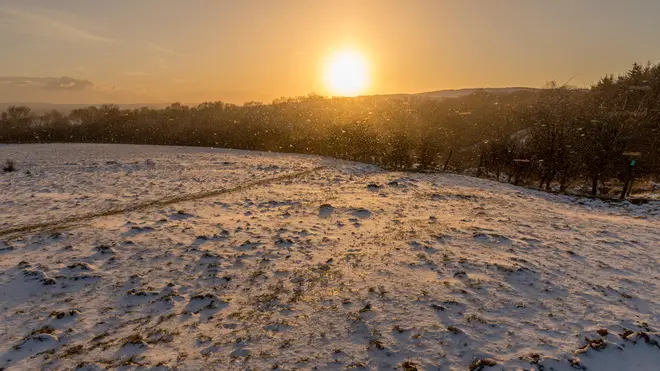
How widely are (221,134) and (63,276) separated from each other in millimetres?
37396

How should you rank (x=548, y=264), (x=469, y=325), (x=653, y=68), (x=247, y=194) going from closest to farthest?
(x=469, y=325), (x=548, y=264), (x=247, y=194), (x=653, y=68)

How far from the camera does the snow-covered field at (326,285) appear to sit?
6.02m

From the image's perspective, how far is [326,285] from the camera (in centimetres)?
833

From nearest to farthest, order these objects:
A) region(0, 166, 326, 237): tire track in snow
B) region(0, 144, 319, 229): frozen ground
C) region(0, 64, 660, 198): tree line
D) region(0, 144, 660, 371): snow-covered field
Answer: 1. region(0, 144, 660, 371): snow-covered field
2. region(0, 166, 326, 237): tire track in snow
3. region(0, 144, 319, 229): frozen ground
4. region(0, 64, 660, 198): tree line

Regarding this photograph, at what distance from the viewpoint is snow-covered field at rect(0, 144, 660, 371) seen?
602cm

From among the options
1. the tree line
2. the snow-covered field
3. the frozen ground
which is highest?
the tree line

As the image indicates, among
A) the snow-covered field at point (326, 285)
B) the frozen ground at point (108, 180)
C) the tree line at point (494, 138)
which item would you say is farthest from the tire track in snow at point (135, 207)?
the tree line at point (494, 138)

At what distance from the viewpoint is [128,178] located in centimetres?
2064

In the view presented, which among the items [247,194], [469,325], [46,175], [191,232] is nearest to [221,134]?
[46,175]

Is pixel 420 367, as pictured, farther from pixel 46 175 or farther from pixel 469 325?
pixel 46 175

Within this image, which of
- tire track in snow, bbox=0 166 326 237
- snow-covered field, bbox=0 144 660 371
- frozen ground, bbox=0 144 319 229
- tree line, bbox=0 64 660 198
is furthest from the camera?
tree line, bbox=0 64 660 198

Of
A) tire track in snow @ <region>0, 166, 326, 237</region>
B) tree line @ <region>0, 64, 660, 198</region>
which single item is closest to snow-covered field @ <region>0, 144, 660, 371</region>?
tire track in snow @ <region>0, 166, 326, 237</region>

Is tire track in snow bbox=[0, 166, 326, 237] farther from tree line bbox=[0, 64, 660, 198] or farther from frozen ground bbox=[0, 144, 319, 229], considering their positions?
tree line bbox=[0, 64, 660, 198]

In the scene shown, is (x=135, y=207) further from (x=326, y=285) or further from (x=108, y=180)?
(x=326, y=285)
